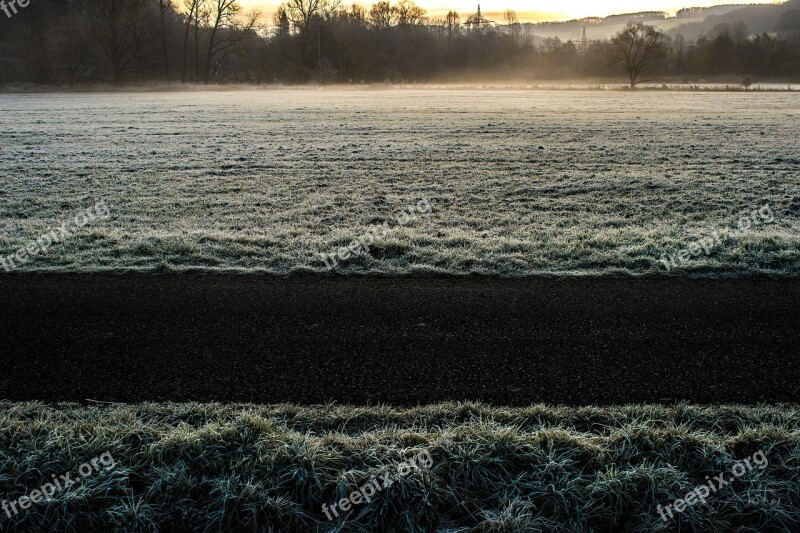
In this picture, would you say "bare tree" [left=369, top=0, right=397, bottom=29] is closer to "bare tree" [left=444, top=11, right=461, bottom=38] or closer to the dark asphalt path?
"bare tree" [left=444, top=11, right=461, bottom=38]

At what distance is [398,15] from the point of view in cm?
11769

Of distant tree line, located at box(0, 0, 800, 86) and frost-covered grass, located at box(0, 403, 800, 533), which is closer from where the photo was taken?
frost-covered grass, located at box(0, 403, 800, 533)

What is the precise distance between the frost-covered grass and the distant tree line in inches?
3212

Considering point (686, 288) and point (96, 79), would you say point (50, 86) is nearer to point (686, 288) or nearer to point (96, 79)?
point (96, 79)

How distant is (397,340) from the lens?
532cm

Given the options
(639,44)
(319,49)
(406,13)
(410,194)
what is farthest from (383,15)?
(410,194)

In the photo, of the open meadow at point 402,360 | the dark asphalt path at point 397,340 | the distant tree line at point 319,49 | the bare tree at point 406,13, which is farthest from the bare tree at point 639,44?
the dark asphalt path at point 397,340

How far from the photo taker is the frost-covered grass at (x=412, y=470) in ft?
10.6

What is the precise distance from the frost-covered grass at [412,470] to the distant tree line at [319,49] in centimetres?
8157

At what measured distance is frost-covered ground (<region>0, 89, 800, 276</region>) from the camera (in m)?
7.93

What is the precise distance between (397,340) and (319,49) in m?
90.3

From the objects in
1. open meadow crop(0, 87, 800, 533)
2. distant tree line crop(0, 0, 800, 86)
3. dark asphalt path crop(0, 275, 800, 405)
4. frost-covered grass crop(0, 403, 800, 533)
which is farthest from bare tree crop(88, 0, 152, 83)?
frost-covered grass crop(0, 403, 800, 533)

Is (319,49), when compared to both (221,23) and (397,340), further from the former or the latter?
(397,340)

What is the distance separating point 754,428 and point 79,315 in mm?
5994
